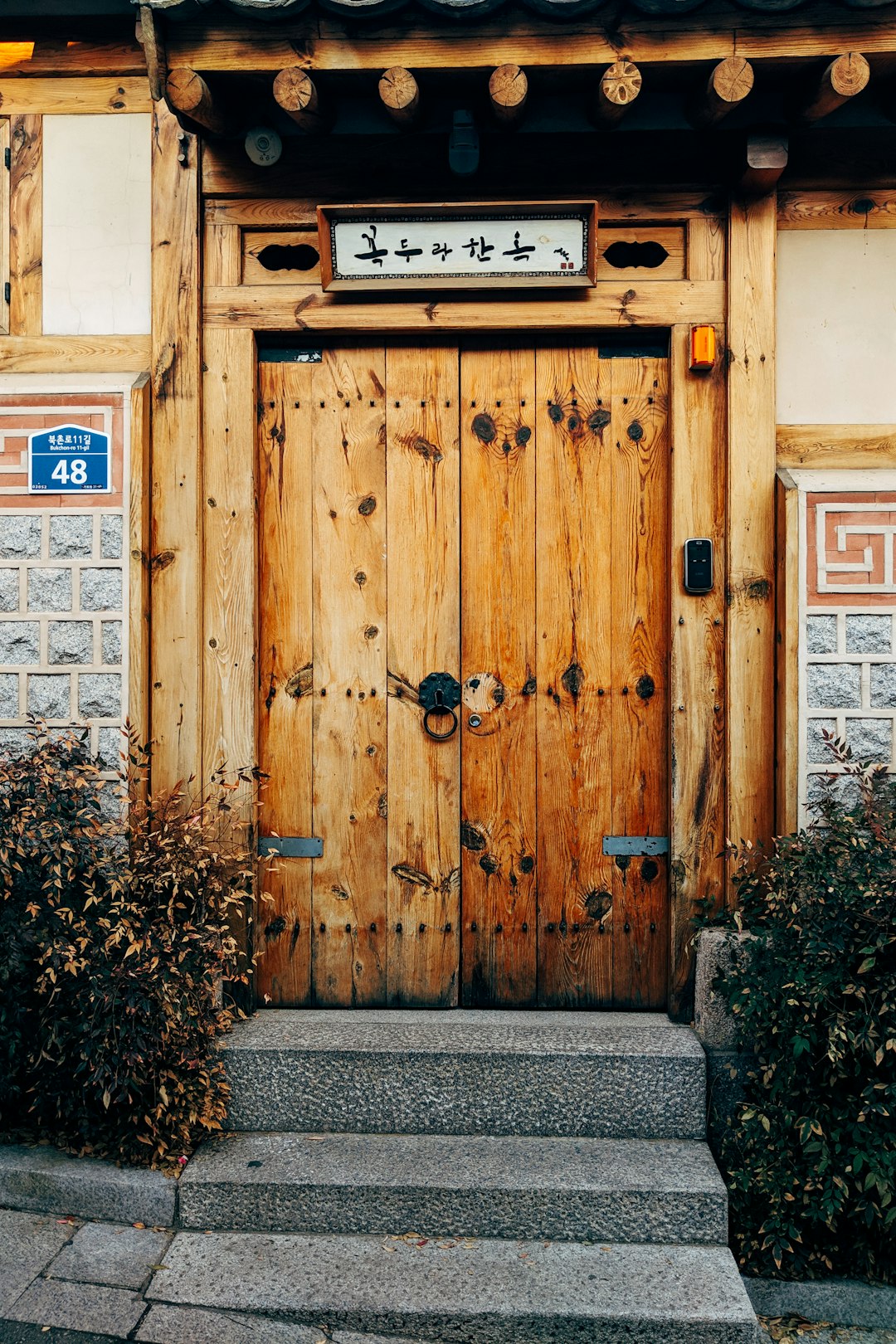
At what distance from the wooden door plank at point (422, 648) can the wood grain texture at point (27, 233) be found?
4.78 ft

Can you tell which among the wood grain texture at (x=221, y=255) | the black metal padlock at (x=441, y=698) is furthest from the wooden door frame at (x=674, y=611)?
the black metal padlock at (x=441, y=698)

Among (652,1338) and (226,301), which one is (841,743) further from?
(226,301)

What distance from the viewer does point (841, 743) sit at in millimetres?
3471

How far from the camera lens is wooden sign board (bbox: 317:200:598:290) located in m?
3.80

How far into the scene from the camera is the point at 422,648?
13.2 ft

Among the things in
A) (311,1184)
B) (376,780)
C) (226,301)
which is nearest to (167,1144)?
(311,1184)

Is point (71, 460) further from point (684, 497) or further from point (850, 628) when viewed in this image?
point (850, 628)

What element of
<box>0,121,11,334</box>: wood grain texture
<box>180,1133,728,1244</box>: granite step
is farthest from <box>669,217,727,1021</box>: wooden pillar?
<box>0,121,11,334</box>: wood grain texture

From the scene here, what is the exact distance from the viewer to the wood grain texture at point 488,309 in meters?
3.90

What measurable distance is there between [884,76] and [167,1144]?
4.49 meters

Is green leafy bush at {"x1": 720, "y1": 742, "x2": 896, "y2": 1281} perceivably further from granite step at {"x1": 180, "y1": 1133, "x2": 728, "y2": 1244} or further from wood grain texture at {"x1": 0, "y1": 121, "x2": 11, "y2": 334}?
wood grain texture at {"x1": 0, "y1": 121, "x2": 11, "y2": 334}

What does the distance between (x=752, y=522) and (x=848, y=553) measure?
1.22ft

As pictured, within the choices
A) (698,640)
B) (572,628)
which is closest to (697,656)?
(698,640)

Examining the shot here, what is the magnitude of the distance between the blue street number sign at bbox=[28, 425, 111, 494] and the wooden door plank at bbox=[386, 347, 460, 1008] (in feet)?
3.66
